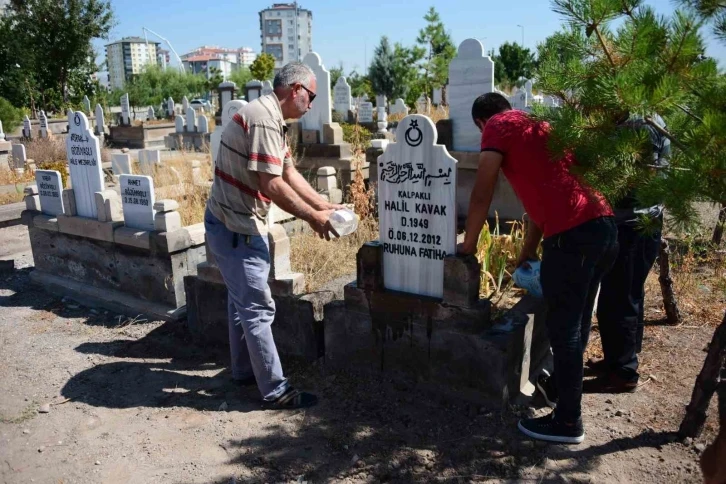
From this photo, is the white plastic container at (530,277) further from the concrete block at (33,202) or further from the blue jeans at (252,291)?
the concrete block at (33,202)

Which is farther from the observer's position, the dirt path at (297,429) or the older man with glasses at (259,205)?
the older man with glasses at (259,205)

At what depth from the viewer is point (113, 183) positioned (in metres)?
10.3

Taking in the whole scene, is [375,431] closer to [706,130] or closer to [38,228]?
[706,130]

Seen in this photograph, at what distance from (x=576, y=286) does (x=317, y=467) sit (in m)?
1.50

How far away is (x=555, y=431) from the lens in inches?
120

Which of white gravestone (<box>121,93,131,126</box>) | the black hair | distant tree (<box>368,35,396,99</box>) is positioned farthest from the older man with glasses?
distant tree (<box>368,35,396,99</box>)

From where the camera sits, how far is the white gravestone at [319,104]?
9977mm

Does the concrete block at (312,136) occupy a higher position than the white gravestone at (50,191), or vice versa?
the concrete block at (312,136)

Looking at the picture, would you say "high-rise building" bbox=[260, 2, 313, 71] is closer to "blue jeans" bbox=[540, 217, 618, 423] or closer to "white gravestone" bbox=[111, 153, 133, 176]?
"white gravestone" bbox=[111, 153, 133, 176]

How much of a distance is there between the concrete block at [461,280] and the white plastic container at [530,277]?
0.84ft

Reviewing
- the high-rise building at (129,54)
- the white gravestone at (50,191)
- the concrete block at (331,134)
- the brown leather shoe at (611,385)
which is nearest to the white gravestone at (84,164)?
the white gravestone at (50,191)

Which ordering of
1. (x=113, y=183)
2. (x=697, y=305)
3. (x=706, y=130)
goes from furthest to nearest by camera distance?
1. (x=113, y=183)
2. (x=697, y=305)
3. (x=706, y=130)

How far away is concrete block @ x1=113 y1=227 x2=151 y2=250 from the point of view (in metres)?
4.93

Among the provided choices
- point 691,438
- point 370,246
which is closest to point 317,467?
point 370,246
